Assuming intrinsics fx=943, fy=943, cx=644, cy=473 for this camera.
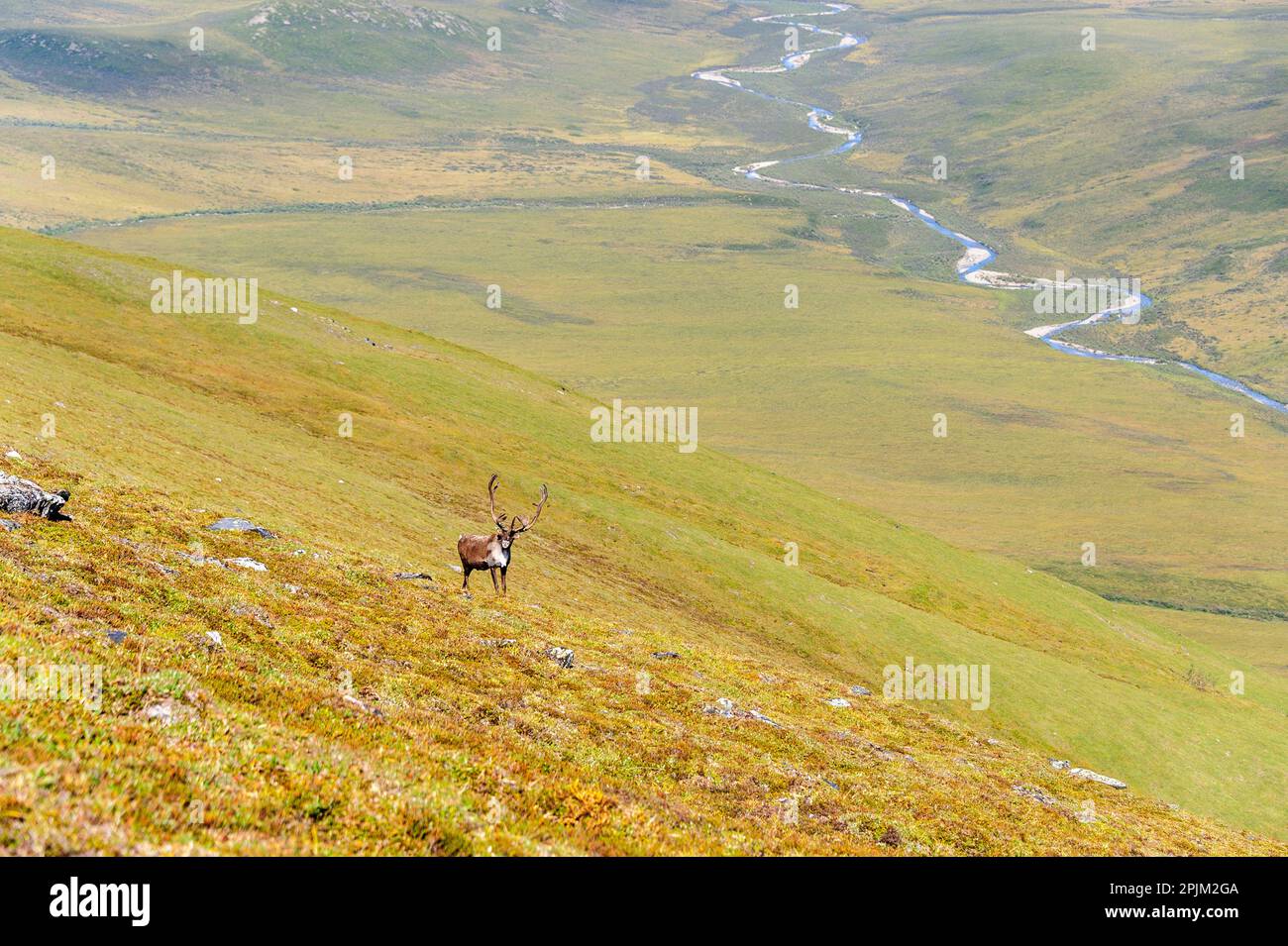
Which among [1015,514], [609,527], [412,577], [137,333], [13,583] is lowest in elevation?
[1015,514]

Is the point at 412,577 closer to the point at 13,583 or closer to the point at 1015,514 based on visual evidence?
the point at 13,583

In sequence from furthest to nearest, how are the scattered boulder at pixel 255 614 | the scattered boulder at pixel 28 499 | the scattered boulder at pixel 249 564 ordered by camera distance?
the scattered boulder at pixel 249 564, the scattered boulder at pixel 28 499, the scattered boulder at pixel 255 614

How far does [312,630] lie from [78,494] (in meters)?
11.2

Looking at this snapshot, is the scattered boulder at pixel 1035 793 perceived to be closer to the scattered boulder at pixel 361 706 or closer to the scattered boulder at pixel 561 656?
the scattered boulder at pixel 561 656

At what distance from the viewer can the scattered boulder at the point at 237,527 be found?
31.0m

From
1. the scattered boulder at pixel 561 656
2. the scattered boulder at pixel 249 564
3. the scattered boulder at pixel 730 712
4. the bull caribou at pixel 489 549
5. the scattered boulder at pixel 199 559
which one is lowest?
the scattered boulder at pixel 730 712

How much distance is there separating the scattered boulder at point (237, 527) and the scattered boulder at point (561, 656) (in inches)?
433

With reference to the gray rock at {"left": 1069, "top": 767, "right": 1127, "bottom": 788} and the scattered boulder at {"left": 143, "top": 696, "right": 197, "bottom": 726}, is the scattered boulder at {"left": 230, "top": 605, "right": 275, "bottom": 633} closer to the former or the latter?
the scattered boulder at {"left": 143, "top": 696, "right": 197, "bottom": 726}

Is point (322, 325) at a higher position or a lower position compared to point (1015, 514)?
higher

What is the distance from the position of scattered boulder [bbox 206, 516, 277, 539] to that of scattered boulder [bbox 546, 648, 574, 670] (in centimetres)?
1100

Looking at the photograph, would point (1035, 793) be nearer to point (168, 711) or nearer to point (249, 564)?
point (249, 564)

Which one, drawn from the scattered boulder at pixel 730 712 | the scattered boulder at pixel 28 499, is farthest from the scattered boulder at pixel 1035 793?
the scattered boulder at pixel 28 499
